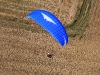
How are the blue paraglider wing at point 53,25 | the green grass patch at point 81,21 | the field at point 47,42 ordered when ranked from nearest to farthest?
the blue paraglider wing at point 53,25
the field at point 47,42
the green grass patch at point 81,21

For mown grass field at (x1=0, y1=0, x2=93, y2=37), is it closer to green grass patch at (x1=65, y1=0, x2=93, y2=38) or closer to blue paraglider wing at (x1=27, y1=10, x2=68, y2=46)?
green grass patch at (x1=65, y1=0, x2=93, y2=38)

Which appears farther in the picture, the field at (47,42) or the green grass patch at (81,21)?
the green grass patch at (81,21)

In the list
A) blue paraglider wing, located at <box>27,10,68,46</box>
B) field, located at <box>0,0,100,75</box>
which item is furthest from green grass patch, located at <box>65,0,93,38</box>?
blue paraglider wing, located at <box>27,10,68,46</box>

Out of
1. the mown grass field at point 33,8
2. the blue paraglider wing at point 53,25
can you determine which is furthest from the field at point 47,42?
the blue paraglider wing at point 53,25

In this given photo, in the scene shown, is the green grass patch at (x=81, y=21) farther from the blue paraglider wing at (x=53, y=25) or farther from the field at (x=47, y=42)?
the blue paraglider wing at (x=53, y=25)

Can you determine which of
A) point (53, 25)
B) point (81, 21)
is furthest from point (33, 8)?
point (53, 25)

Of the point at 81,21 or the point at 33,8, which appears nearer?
the point at 33,8

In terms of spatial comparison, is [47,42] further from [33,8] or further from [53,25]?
[53,25]
